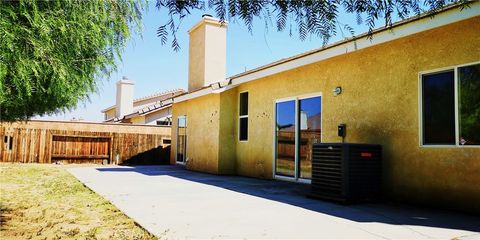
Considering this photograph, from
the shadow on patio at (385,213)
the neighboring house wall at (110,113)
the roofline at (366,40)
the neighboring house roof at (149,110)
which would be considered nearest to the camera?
the shadow on patio at (385,213)

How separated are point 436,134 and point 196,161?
9933 mm

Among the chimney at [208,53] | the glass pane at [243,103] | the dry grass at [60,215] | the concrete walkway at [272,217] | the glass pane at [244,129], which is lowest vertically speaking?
the dry grass at [60,215]

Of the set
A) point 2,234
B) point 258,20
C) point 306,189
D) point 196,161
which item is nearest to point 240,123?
point 196,161

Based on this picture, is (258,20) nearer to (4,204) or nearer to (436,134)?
(436,134)

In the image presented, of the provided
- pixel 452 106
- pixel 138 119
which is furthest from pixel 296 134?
pixel 138 119

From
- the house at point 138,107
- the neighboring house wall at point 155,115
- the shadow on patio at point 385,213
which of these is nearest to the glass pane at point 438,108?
the shadow on patio at point 385,213

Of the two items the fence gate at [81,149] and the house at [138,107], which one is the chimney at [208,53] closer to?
the house at [138,107]

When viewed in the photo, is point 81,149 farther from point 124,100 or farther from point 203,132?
point 124,100

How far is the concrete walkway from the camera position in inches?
185

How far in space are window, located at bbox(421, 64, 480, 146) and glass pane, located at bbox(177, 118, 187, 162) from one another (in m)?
11.6

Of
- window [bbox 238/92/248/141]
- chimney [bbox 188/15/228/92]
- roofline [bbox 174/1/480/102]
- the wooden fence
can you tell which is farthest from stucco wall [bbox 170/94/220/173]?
the wooden fence

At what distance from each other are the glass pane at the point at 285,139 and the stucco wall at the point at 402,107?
0.93 m

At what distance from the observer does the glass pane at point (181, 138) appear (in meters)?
17.0

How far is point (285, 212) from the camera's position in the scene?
602cm
